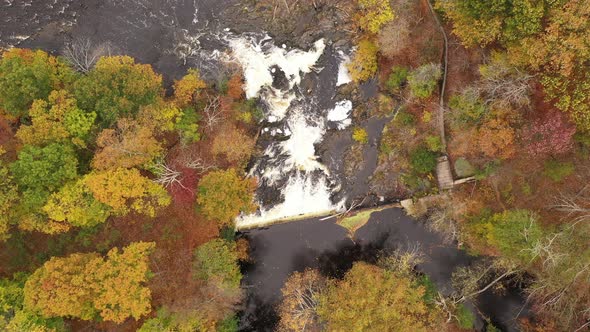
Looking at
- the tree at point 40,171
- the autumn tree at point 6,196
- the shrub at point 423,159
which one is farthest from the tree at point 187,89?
the shrub at point 423,159

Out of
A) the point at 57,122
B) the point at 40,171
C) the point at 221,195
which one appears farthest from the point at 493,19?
the point at 40,171

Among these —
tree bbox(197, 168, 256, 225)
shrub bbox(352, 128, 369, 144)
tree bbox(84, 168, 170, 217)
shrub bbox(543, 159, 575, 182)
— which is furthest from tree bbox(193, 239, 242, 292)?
shrub bbox(543, 159, 575, 182)

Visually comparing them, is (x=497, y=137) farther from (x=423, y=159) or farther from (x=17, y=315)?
(x=17, y=315)

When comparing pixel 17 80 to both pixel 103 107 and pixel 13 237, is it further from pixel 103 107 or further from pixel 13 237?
pixel 13 237

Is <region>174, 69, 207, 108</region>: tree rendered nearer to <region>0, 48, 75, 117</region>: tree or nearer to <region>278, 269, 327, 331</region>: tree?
<region>0, 48, 75, 117</region>: tree

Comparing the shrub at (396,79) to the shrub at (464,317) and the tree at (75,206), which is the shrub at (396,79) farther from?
the tree at (75,206)

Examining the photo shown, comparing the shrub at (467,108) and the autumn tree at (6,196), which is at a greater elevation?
the autumn tree at (6,196)

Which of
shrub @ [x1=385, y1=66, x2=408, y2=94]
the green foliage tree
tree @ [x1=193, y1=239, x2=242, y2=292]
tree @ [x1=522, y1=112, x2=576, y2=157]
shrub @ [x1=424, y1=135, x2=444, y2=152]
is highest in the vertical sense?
shrub @ [x1=385, y1=66, x2=408, y2=94]
